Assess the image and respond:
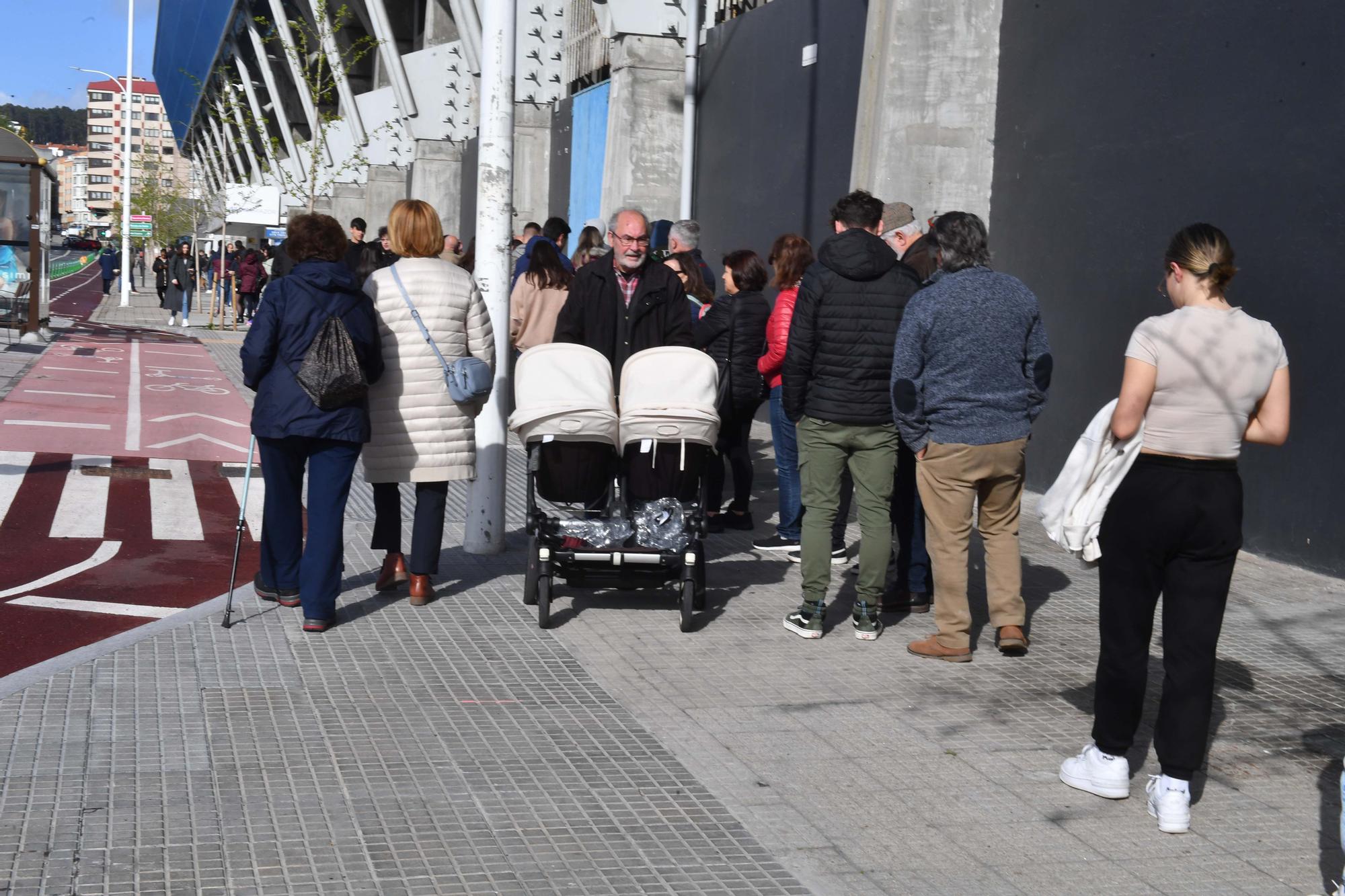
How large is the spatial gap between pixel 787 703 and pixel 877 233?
101 inches

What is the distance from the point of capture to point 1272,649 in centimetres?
733

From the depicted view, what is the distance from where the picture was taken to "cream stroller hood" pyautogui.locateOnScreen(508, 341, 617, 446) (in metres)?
7.34

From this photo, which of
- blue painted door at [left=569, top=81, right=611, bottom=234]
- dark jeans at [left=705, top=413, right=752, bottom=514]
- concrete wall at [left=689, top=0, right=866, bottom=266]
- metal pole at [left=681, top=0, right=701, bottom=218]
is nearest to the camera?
dark jeans at [left=705, top=413, right=752, bottom=514]

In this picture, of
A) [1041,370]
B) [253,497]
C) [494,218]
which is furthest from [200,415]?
[1041,370]

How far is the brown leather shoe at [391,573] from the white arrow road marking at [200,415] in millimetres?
8220

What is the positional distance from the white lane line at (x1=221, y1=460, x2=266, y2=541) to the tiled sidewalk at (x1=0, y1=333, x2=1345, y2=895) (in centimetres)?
273

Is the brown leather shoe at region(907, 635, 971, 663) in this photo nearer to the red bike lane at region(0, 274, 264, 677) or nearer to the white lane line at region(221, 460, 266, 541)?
the red bike lane at region(0, 274, 264, 677)

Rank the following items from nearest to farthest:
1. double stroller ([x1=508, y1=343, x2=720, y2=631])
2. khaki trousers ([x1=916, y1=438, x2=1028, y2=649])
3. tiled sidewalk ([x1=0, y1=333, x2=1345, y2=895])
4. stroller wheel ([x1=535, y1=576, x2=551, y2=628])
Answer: tiled sidewalk ([x1=0, y1=333, x2=1345, y2=895]) → khaki trousers ([x1=916, y1=438, x2=1028, y2=649]) → stroller wheel ([x1=535, y1=576, x2=551, y2=628]) → double stroller ([x1=508, y1=343, x2=720, y2=631])

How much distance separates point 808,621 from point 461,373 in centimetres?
217

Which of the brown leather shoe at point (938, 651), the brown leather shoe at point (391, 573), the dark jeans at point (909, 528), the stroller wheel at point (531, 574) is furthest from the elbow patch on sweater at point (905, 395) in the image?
the brown leather shoe at point (391, 573)

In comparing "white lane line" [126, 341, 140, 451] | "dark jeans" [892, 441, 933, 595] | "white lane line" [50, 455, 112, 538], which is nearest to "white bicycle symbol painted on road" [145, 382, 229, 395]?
"white lane line" [126, 341, 140, 451]

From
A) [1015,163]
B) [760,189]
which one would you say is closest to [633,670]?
[1015,163]

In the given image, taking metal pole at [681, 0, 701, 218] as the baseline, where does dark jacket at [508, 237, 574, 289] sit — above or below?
below

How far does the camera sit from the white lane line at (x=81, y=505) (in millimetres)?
9727
